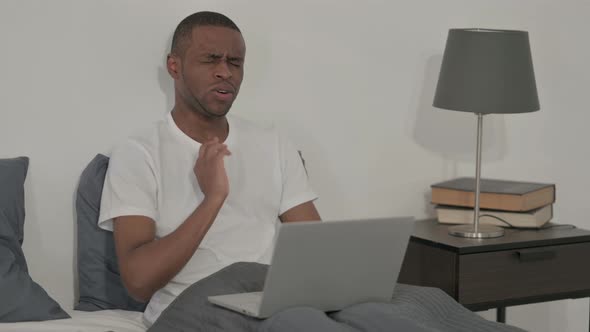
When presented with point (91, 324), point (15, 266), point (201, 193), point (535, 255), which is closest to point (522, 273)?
point (535, 255)

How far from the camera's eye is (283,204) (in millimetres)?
2432

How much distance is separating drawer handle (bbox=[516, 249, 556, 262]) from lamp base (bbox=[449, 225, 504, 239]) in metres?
0.09

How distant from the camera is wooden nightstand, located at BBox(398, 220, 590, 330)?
254 centimetres

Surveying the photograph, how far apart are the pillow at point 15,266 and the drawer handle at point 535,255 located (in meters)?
1.22

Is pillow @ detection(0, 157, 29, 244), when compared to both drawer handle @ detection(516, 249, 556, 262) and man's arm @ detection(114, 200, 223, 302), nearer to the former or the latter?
man's arm @ detection(114, 200, 223, 302)

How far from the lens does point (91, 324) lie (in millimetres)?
2123

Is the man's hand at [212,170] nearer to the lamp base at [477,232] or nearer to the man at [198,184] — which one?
the man at [198,184]

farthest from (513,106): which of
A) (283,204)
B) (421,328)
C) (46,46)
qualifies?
(46,46)

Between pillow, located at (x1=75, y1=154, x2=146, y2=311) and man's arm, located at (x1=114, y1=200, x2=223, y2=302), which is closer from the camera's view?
man's arm, located at (x1=114, y1=200, x2=223, y2=302)

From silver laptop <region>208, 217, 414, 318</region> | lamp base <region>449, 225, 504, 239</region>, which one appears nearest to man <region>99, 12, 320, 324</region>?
silver laptop <region>208, 217, 414, 318</region>

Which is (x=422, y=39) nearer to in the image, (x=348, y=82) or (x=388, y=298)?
(x=348, y=82)

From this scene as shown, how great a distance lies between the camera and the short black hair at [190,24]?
7.70 ft

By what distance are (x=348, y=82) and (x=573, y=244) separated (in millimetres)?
803

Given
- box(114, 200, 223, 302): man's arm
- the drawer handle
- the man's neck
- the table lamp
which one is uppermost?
the table lamp
